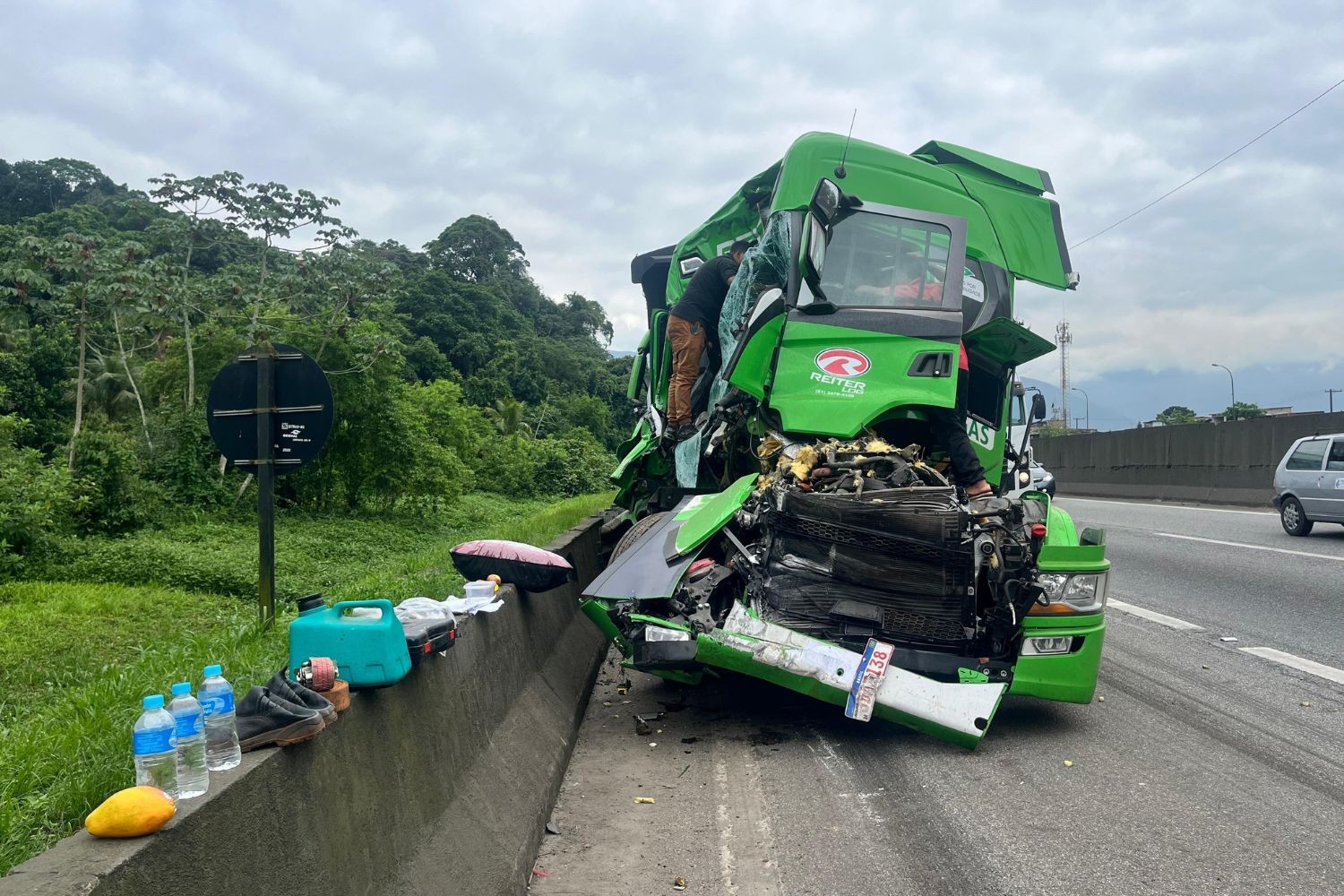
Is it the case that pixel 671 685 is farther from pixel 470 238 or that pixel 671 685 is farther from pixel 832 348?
pixel 470 238

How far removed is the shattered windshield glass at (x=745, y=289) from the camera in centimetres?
718

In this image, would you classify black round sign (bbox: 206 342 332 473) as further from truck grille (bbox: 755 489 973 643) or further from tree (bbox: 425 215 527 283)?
tree (bbox: 425 215 527 283)

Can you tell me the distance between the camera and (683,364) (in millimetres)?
9078

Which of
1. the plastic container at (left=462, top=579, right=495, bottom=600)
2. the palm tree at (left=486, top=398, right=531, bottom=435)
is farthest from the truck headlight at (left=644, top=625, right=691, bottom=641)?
the palm tree at (left=486, top=398, right=531, bottom=435)

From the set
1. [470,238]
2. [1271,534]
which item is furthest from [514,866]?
[470,238]

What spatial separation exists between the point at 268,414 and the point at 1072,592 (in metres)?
4.42

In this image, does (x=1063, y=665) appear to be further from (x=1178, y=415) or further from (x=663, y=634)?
(x=1178, y=415)

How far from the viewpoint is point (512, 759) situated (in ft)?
14.9

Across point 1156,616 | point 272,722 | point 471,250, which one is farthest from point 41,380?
point 471,250

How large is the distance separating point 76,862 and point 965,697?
13.8 ft

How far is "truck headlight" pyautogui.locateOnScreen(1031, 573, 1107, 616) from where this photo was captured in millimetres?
5535

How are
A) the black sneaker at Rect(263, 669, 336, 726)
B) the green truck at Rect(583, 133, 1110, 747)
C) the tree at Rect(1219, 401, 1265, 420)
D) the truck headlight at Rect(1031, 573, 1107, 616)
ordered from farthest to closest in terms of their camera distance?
the tree at Rect(1219, 401, 1265, 420)
the truck headlight at Rect(1031, 573, 1107, 616)
the green truck at Rect(583, 133, 1110, 747)
the black sneaker at Rect(263, 669, 336, 726)

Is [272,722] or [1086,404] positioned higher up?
[1086,404]

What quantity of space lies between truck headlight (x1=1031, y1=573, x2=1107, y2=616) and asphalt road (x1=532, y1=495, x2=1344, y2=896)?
27.9 inches
